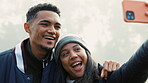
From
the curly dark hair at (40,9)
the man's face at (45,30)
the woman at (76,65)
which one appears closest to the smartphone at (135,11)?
the woman at (76,65)

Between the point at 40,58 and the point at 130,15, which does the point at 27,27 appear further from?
the point at 130,15

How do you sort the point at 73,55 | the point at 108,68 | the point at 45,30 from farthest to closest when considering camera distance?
the point at 45,30
the point at 73,55
the point at 108,68

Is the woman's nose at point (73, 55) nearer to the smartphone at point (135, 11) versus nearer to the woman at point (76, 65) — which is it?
the woman at point (76, 65)

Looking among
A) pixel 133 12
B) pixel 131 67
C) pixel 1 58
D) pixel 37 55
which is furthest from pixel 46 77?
pixel 133 12

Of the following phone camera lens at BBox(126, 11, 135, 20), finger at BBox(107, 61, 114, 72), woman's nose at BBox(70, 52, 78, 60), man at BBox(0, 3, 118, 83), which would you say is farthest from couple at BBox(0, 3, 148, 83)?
phone camera lens at BBox(126, 11, 135, 20)

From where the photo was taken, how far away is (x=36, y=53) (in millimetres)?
4473

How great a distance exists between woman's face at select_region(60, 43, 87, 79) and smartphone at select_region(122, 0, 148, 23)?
5.42 ft

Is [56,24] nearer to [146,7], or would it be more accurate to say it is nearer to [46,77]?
[46,77]

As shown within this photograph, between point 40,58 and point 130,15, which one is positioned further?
point 40,58

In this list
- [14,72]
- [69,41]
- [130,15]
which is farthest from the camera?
[14,72]

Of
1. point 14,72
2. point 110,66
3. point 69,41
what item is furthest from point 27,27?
point 110,66

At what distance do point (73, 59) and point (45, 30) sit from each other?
1.10 metres

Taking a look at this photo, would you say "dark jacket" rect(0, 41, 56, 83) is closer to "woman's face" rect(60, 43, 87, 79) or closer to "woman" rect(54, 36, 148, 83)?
"woman" rect(54, 36, 148, 83)

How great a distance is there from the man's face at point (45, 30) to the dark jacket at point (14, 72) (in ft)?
1.41
